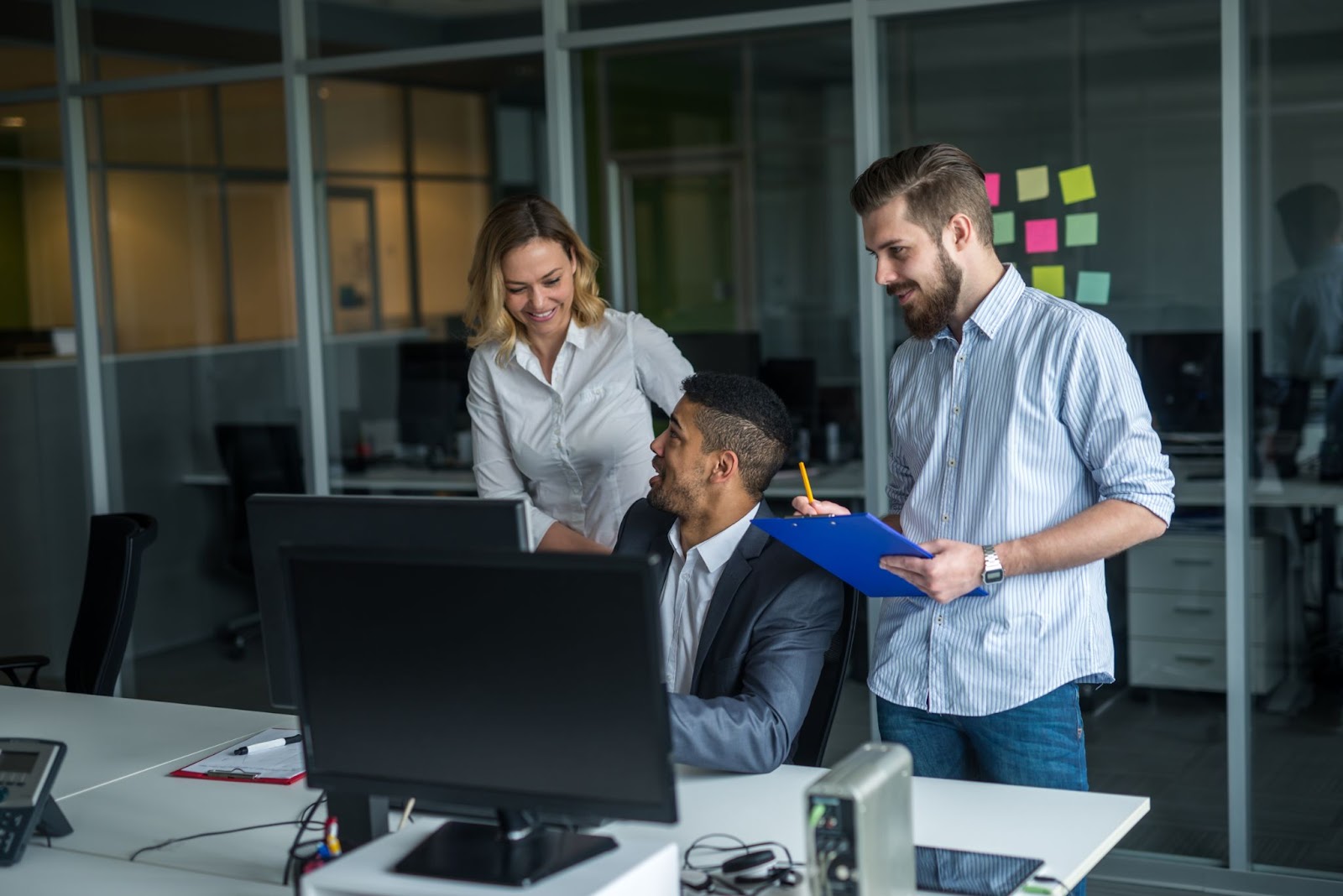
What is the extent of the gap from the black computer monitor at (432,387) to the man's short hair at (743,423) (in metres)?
2.85

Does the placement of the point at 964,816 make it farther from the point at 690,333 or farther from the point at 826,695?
the point at 690,333

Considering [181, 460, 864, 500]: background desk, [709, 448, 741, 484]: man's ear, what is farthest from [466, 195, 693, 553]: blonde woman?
[181, 460, 864, 500]: background desk

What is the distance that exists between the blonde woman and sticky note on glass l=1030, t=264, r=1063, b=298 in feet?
3.48

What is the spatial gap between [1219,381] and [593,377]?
67.0 inches

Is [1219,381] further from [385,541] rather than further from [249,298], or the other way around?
[249,298]

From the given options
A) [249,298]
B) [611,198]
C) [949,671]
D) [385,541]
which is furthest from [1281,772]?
[611,198]

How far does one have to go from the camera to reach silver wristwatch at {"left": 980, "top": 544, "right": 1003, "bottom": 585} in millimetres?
2227

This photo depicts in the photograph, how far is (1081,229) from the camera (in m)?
3.78

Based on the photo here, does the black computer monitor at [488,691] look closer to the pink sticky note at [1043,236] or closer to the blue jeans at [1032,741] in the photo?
the blue jeans at [1032,741]

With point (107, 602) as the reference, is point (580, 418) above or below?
above

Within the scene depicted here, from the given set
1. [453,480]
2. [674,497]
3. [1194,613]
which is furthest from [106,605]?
[1194,613]

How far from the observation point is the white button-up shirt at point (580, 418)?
319 centimetres

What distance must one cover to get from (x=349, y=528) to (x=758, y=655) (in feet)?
2.44

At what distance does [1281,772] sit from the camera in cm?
383
